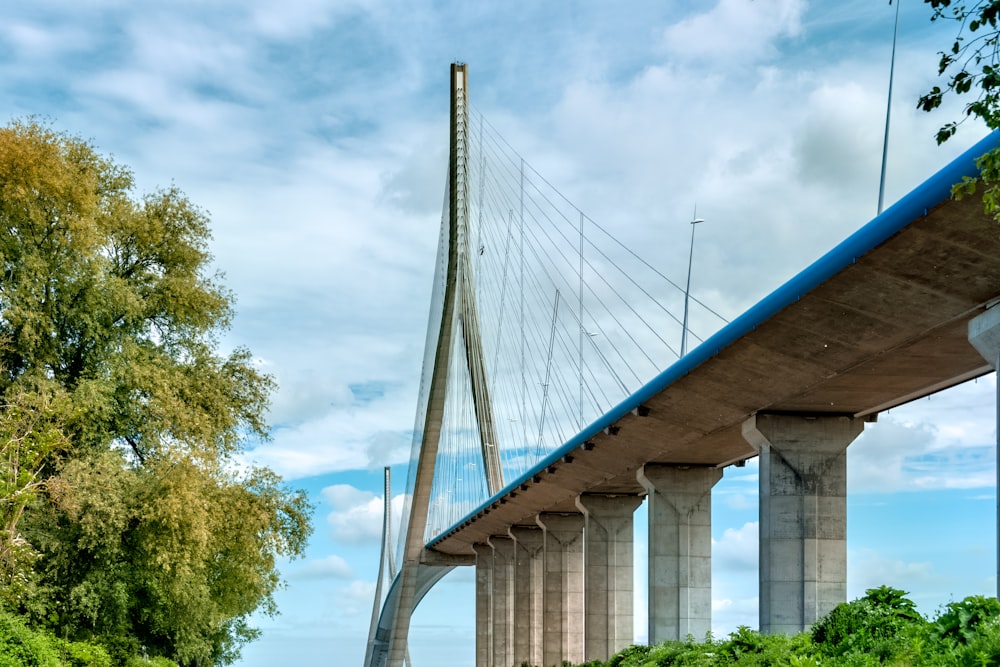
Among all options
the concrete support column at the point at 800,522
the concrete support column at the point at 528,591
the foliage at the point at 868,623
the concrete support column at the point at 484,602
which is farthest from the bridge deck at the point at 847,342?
the concrete support column at the point at 484,602

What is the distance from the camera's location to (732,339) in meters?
20.0

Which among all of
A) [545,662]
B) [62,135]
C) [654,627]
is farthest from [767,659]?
[545,662]

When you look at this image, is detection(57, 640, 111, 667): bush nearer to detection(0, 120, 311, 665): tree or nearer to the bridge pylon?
detection(0, 120, 311, 665): tree

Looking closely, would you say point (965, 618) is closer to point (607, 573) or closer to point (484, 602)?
point (607, 573)

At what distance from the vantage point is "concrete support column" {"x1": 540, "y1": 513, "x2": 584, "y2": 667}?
45.4 metres

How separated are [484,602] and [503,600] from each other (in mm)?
7482

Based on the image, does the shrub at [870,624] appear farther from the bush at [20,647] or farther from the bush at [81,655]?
the bush at [81,655]

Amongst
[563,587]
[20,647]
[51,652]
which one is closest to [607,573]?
[563,587]

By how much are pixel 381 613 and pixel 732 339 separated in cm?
7409

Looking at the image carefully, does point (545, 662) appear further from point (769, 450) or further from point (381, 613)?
point (381, 613)

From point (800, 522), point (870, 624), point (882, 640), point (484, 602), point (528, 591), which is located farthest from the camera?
point (484, 602)

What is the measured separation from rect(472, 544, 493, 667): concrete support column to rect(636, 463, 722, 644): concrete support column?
2986 cm

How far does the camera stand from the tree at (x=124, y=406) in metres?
31.6

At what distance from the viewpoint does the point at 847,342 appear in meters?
19.2
